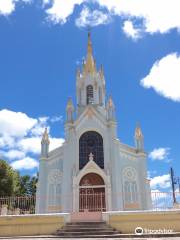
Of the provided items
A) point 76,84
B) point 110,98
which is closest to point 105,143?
point 110,98

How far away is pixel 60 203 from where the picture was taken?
1047 inches

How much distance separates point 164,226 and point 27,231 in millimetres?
6980

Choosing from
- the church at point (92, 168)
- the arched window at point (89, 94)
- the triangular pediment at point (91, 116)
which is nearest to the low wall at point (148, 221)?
the church at point (92, 168)

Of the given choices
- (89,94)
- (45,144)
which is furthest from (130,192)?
(89,94)

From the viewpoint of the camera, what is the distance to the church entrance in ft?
77.7

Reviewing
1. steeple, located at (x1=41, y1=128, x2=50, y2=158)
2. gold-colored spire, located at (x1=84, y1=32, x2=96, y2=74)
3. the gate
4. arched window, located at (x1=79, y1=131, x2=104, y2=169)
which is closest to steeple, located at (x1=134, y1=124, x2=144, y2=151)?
arched window, located at (x1=79, y1=131, x2=104, y2=169)

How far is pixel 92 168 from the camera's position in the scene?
88.9 ft

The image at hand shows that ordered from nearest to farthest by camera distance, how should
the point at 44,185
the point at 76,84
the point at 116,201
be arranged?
the point at 116,201 → the point at 44,185 → the point at 76,84

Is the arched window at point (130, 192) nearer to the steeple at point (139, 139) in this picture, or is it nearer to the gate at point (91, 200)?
the gate at point (91, 200)

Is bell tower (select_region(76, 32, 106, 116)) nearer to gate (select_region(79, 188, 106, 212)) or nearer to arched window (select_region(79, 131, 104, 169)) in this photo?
arched window (select_region(79, 131, 104, 169))

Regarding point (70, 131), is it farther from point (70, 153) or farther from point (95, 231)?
point (95, 231)

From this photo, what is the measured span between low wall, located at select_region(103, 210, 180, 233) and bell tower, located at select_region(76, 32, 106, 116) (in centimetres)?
1644

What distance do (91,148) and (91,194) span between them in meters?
5.81

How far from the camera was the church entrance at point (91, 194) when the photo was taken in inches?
932
